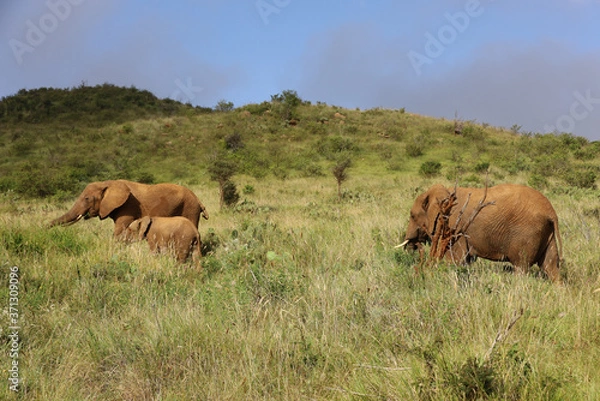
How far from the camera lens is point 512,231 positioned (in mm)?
4777

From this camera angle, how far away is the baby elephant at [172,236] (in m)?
6.28

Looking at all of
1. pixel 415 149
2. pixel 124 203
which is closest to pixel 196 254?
pixel 124 203

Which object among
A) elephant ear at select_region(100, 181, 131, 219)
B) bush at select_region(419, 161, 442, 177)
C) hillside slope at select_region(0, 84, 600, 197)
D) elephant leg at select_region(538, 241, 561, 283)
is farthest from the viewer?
hillside slope at select_region(0, 84, 600, 197)

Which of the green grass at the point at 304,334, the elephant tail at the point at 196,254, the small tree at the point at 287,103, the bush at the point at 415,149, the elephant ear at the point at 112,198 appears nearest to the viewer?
the green grass at the point at 304,334

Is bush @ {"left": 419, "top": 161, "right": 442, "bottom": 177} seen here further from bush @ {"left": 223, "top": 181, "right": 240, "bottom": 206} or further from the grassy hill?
the grassy hill

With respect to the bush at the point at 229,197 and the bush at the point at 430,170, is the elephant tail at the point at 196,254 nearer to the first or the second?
the bush at the point at 229,197

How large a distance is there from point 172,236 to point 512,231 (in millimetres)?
4704

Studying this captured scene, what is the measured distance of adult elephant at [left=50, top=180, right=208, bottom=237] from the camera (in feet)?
24.1

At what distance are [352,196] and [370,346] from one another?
13268 mm

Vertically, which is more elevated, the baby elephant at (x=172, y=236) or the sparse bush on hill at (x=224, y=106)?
the sparse bush on hill at (x=224, y=106)

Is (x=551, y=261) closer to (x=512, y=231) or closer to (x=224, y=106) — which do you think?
(x=512, y=231)

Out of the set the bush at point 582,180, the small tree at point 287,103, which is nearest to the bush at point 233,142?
the small tree at point 287,103

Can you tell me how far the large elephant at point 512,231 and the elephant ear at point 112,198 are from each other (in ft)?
17.4

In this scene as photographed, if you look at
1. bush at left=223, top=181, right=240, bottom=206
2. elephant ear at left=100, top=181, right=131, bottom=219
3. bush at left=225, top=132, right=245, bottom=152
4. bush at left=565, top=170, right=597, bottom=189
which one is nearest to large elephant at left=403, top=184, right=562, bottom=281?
elephant ear at left=100, top=181, right=131, bottom=219
